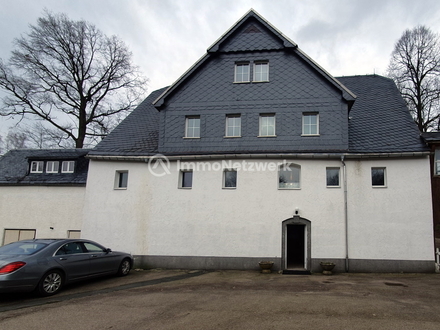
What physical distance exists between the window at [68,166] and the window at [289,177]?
40.5ft

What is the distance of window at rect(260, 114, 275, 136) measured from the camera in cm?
1595

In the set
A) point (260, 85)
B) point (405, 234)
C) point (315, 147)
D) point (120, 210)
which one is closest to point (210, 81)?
point (260, 85)

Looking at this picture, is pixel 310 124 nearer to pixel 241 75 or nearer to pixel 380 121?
pixel 380 121

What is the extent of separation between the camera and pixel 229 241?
1496 cm

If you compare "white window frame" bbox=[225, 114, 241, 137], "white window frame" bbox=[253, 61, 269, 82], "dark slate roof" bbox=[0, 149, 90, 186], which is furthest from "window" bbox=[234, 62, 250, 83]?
"dark slate roof" bbox=[0, 149, 90, 186]

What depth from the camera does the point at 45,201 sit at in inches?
741

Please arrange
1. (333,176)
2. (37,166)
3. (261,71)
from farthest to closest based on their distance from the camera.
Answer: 1. (37,166)
2. (261,71)
3. (333,176)

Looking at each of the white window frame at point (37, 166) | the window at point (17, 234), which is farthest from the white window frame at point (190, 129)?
the window at point (17, 234)

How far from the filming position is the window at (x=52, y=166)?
66.0 feet

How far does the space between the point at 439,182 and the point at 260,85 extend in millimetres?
11056

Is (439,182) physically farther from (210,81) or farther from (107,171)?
(107,171)

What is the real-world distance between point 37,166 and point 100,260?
1200 centimetres

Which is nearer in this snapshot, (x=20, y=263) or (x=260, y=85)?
(x=20, y=263)

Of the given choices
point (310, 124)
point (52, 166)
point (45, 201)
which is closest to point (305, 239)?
point (310, 124)
